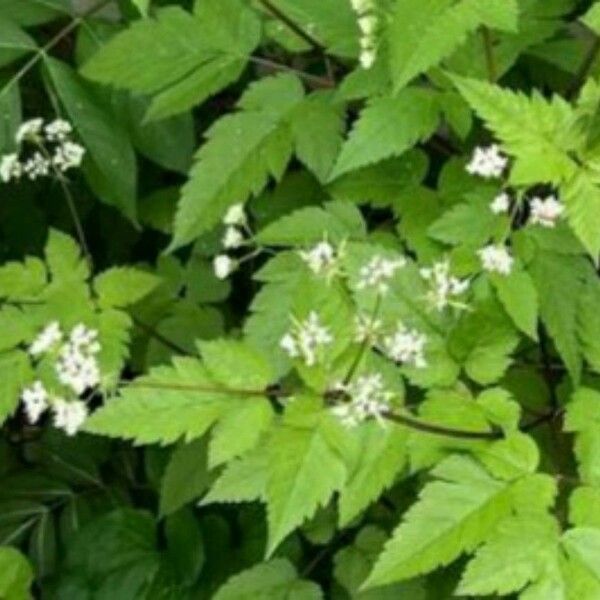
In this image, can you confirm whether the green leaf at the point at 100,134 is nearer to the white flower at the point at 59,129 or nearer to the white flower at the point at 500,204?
the white flower at the point at 59,129

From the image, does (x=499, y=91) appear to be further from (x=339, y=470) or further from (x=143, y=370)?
(x=143, y=370)

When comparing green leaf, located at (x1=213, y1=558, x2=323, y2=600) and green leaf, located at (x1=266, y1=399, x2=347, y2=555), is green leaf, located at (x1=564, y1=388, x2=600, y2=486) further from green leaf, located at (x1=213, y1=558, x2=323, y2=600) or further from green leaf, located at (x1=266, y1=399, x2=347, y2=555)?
green leaf, located at (x1=213, y1=558, x2=323, y2=600)

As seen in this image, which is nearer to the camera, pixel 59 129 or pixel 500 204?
pixel 500 204

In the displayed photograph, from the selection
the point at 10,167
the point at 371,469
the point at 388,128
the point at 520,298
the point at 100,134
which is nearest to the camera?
the point at 371,469

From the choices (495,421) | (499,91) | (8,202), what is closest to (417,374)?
(495,421)

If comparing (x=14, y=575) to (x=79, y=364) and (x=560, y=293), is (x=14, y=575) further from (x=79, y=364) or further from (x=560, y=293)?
(x=560, y=293)

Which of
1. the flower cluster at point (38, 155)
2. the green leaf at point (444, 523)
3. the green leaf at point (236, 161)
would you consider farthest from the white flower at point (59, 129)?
the green leaf at point (444, 523)

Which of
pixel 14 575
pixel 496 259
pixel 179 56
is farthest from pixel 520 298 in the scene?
pixel 14 575
